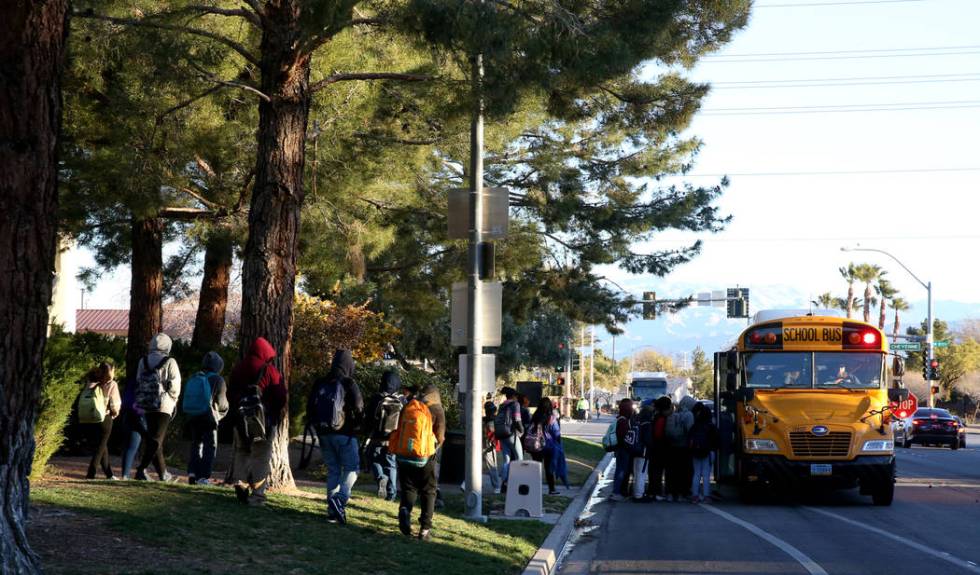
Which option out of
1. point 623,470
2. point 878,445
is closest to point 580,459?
point 623,470

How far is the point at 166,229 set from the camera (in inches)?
982

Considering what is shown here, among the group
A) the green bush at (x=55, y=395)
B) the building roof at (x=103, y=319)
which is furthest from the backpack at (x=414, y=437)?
the building roof at (x=103, y=319)

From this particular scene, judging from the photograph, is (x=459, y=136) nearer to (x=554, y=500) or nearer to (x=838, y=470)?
(x=554, y=500)

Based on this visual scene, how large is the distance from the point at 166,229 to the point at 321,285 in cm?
356

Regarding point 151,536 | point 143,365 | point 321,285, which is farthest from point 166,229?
point 151,536

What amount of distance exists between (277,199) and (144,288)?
30.0 ft

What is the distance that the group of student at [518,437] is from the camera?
1972 centimetres

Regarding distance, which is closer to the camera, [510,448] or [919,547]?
[919,547]

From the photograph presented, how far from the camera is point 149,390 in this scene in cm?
1460

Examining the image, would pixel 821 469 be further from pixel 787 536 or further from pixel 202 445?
pixel 202 445

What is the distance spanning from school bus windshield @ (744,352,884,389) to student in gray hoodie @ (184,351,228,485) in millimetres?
9485

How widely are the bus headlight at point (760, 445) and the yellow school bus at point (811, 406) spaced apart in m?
0.02

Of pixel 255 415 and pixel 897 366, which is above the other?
pixel 897 366

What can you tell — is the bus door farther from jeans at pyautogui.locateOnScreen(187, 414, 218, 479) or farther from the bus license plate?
jeans at pyautogui.locateOnScreen(187, 414, 218, 479)
